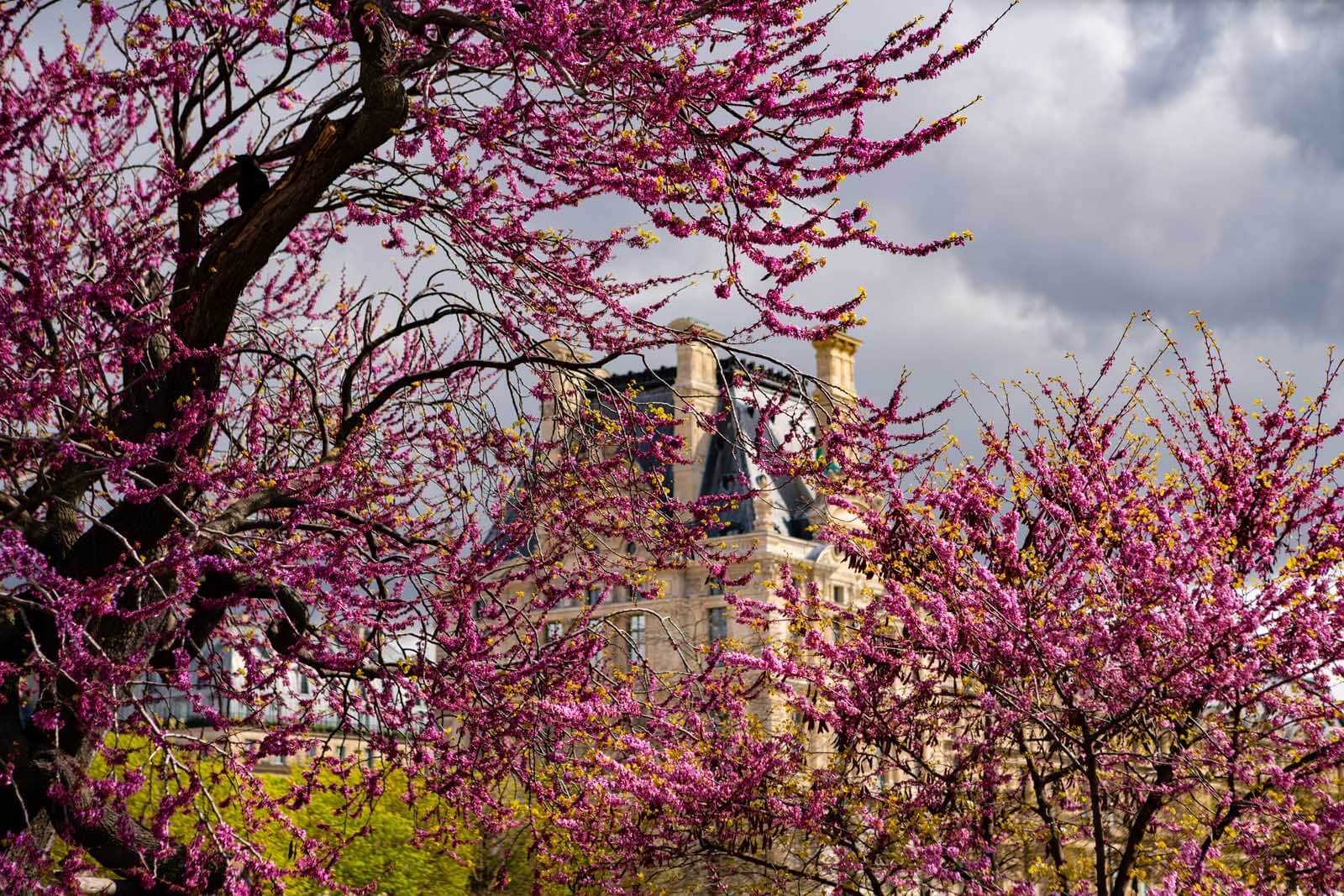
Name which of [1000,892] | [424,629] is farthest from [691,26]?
[1000,892]

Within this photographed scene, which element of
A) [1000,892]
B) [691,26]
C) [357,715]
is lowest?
[357,715]

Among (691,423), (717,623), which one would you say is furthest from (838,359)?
(717,623)

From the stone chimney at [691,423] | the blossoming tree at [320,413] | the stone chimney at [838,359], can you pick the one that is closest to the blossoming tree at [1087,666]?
the blossoming tree at [320,413]

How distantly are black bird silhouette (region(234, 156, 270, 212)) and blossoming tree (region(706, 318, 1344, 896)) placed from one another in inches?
172

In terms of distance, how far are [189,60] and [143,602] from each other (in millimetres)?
3718

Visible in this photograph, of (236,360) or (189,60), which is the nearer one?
(189,60)

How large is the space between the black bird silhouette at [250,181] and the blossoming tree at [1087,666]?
4.37 metres

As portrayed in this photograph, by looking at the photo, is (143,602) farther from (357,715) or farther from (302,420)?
(302,420)

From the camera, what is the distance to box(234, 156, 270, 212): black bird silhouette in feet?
29.7

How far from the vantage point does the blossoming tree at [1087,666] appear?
9.39 metres

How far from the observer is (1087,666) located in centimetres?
925

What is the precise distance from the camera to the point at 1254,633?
952 centimetres

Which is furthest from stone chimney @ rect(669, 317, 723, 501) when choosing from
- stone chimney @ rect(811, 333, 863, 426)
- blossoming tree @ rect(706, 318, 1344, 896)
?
blossoming tree @ rect(706, 318, 1344, 896)

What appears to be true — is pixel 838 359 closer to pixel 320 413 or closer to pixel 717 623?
pixel 717 623
